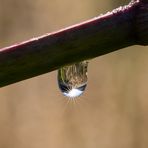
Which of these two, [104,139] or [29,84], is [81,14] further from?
[104,139]

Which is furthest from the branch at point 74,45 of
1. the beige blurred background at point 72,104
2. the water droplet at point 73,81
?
the beige blurred background at point 72,104

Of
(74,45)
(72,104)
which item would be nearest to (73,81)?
(74,45)

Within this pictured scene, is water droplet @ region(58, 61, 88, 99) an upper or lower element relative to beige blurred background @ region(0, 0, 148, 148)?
lower

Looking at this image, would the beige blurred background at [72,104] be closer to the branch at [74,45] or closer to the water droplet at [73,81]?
the water droplet at [73,81]

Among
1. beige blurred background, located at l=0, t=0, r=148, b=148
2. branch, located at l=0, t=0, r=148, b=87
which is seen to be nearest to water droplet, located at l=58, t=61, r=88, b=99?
branch, located at l=0, t=0, r=148, b=87

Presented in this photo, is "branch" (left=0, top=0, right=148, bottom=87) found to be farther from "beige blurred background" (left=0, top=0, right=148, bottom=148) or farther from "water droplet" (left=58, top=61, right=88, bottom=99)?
"beige blurred background" (left=0, top=0, right=148, bottom=148)

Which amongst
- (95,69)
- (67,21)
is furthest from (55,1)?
(95,69)

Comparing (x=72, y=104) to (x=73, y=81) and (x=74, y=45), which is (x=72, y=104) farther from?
(x=74, y=45)

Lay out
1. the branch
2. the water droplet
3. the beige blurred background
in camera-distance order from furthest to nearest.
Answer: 1. the beige blurred background
2. the water droplet
3. the branch
